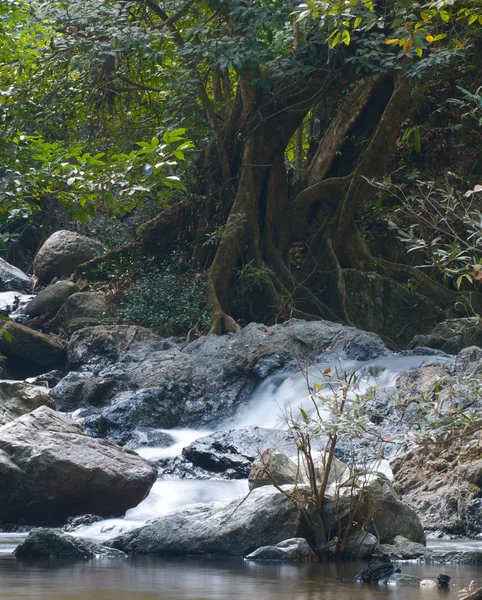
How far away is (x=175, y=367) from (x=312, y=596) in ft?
29.4

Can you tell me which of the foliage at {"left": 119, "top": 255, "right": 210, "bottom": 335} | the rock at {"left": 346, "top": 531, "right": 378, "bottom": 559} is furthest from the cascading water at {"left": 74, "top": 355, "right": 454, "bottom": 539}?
the foliage at {"left": 119, "top": 255, "right": 210, "bottom": 335}

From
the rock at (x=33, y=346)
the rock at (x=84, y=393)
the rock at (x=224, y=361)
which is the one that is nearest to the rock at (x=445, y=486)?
the rock at (x=224, y=361)

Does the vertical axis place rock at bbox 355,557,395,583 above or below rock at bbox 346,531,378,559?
below

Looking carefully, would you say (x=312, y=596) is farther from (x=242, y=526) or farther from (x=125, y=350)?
(x=125, y=350)

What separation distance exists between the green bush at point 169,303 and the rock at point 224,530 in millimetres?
9248

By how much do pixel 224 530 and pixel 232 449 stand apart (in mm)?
3586

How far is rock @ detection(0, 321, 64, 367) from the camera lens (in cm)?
1619

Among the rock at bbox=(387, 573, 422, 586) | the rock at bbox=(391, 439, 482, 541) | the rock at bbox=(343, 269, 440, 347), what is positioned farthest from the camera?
the rock at bbox=(343, 269, 440, 347)

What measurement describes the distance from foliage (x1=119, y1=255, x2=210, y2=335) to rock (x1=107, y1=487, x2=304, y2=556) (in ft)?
30.0

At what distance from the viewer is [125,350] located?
15594 mm

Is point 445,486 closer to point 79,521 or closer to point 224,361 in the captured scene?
point 79,521

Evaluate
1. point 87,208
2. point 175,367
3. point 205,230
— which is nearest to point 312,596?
point 87,208

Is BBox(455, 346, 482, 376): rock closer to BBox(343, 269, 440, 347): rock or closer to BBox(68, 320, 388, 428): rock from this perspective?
BBox(68, 320, 388, 428): rock

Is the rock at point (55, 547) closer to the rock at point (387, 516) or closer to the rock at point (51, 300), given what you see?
the rock at point (387, 516)
